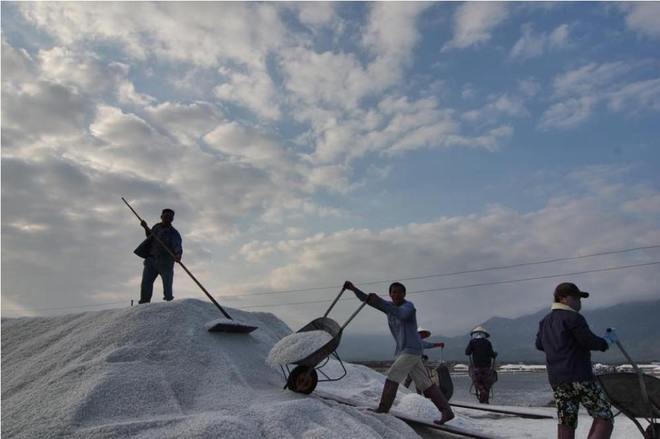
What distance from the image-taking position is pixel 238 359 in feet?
19.1

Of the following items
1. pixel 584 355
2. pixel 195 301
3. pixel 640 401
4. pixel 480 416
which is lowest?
pixel 480 416

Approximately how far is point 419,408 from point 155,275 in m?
4.19

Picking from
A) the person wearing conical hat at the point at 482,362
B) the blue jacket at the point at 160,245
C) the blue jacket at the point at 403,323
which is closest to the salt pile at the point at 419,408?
the blue jacket at the point at 403,323

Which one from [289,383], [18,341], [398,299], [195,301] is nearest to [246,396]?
[289,383]

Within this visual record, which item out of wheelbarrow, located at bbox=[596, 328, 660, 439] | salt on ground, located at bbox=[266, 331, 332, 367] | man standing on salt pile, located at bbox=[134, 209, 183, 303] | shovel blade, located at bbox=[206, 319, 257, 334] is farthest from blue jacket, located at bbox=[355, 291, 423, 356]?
man standing on salt pile, located at bbox=[134, 209, 183, 303]

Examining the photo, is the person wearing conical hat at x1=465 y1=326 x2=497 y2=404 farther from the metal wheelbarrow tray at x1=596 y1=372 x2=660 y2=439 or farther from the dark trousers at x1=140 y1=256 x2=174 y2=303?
the metal wheelbarrow tray at x1=596 y1=372 x2=660 y2=439


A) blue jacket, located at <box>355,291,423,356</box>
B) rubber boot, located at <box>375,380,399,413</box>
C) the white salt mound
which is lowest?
the white salt mound

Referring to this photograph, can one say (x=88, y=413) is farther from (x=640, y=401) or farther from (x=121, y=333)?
(x=640, y=401)

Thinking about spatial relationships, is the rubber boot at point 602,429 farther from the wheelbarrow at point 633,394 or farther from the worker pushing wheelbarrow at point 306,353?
the worker pushing wheelbarrow at point 306,353

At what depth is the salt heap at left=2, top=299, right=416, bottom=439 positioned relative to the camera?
382cm

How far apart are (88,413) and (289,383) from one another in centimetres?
194

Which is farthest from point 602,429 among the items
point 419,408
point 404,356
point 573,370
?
point 419,408

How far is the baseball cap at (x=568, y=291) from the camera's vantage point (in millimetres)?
3756

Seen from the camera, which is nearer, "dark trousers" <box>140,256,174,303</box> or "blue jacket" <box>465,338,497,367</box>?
"dark trousers" <box>140,256,174,303</box>
